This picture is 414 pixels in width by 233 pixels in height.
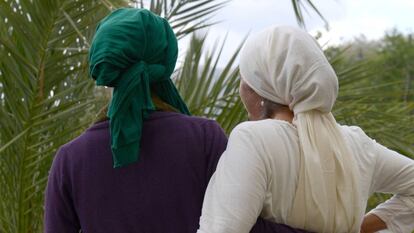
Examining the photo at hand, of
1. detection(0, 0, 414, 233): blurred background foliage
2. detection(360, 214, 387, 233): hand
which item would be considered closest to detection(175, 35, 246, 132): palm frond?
detection(0, 0, 414, 233): blurred background foliage

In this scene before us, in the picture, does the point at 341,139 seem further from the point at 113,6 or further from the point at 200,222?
the point at 113,6

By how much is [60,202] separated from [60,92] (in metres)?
1.04

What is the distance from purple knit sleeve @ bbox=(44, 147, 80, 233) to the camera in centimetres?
166

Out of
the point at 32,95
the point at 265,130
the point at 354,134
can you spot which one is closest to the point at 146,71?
the point at 265,130

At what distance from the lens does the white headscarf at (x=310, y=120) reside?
1.56 metres

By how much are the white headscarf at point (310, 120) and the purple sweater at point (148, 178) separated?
115 millimetres

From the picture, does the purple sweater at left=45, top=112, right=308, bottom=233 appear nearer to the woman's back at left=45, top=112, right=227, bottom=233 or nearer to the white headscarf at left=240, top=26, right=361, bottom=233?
the woman's back at left=45, top=112, right=227, bottom=233

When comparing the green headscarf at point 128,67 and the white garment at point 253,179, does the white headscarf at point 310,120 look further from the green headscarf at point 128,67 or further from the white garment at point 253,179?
the green headscarf at point 128,67

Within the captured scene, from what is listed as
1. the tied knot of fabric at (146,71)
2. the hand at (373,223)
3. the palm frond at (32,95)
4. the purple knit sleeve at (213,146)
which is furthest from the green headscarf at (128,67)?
the palm frond at (32,95)

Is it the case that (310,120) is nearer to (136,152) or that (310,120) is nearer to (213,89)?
(136,152)

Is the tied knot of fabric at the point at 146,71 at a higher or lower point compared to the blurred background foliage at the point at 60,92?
higher

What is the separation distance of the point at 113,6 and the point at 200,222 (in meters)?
1.07

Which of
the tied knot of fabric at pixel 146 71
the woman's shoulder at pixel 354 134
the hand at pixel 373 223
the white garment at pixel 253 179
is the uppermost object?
the tied knot of fabric at pixel 146 71

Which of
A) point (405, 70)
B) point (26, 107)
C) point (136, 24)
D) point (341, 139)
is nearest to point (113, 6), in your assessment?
point (26, 107)
